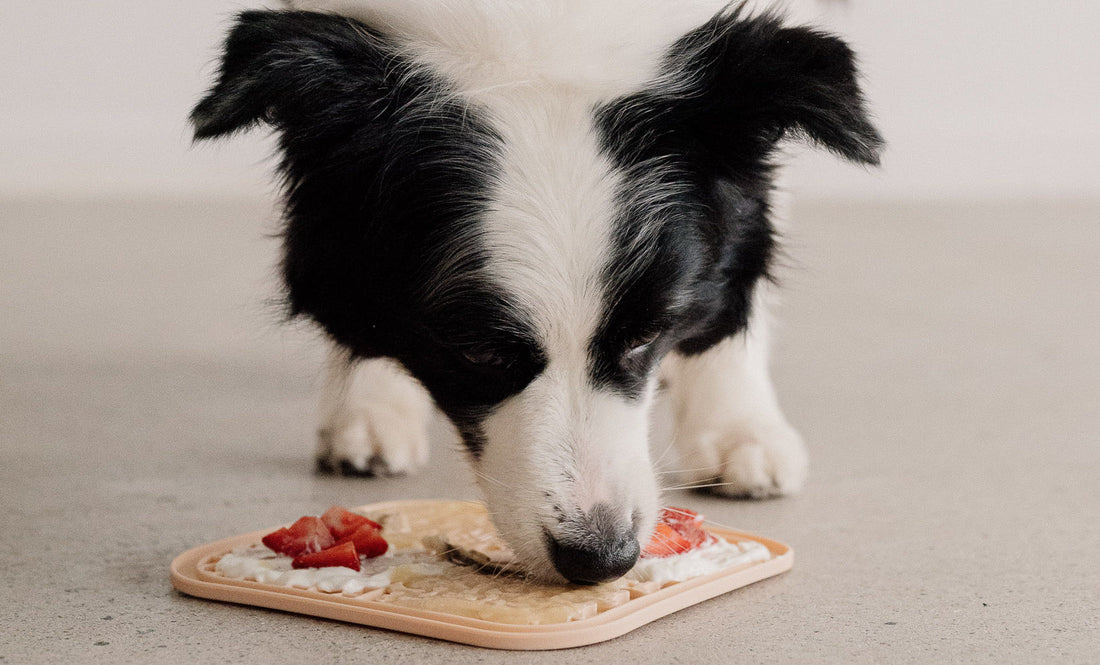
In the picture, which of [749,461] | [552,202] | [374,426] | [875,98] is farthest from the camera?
A: [875,98]

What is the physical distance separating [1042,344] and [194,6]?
6563 mm

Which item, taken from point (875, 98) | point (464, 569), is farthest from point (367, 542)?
point (875, 98)

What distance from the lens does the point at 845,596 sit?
2.12m

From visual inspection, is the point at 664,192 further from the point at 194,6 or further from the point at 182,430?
the point at 194,6

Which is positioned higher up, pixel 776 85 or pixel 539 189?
pixel 776 85

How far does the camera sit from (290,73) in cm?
208

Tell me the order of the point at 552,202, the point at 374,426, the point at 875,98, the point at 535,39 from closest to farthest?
the point at 552,202 < the point at 535,39 < the point at 374,426 < the point at 875,98

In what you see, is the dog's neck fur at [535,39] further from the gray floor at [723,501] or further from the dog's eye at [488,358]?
the gray floor at [723,501]

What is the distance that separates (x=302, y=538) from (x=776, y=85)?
1.16 metres

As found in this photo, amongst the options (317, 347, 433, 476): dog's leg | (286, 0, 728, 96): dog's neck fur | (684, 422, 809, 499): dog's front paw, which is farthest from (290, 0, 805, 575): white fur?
(317, 347, 433, 476): dog's leg

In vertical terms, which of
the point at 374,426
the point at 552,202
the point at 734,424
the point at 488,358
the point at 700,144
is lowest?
the point at 374,426

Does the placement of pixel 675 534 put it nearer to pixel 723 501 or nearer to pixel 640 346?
pixel 640 346

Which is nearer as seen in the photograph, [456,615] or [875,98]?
[456,615]

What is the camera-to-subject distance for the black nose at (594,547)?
1.93m
